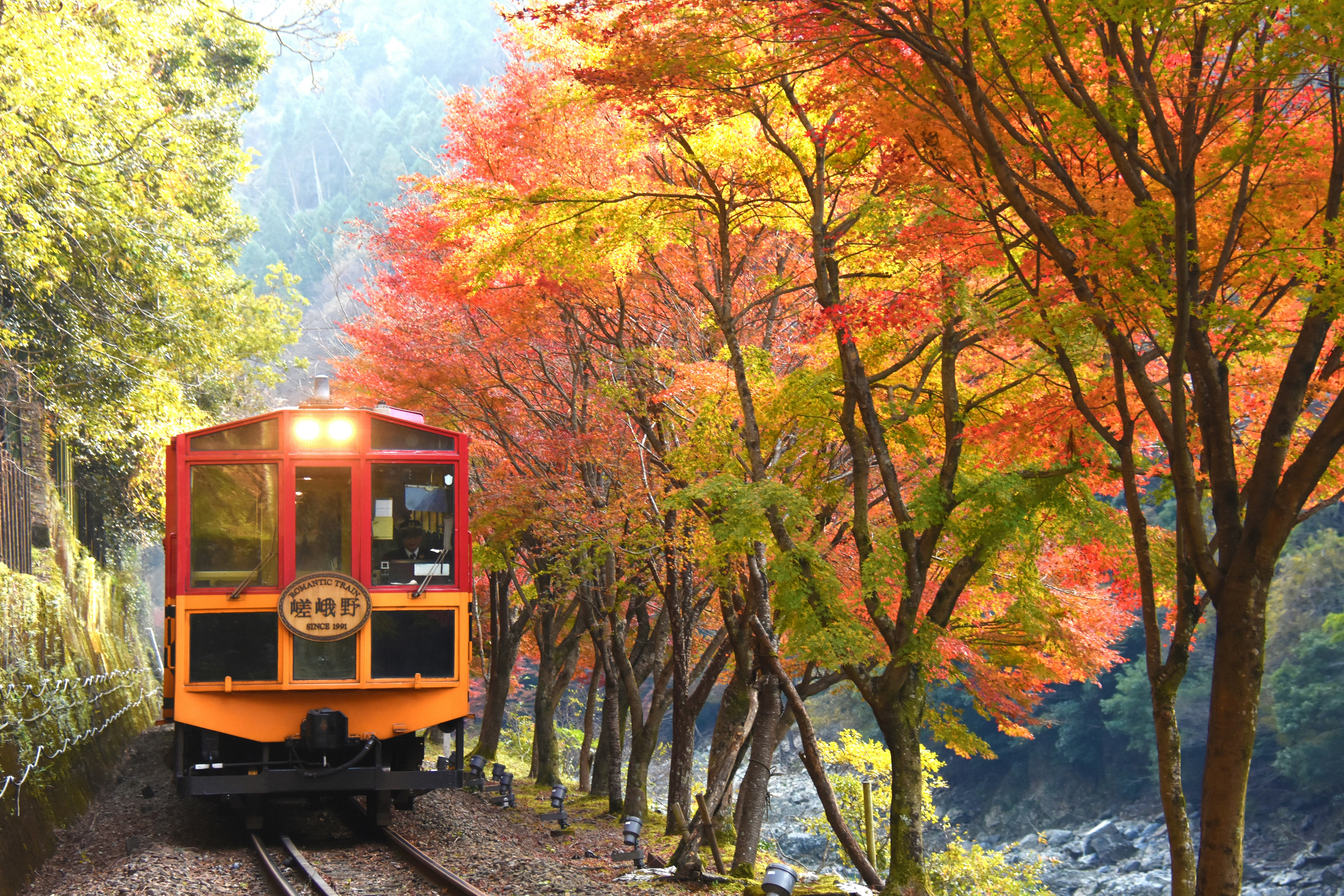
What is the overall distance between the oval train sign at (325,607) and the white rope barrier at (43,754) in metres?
2.23

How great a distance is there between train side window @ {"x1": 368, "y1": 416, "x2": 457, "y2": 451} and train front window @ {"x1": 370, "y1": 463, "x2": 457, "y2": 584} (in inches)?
5.3

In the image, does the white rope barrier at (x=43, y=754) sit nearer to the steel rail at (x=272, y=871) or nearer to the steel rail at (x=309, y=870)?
the steel rail at (x=272, y=871)

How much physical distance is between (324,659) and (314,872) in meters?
1.57

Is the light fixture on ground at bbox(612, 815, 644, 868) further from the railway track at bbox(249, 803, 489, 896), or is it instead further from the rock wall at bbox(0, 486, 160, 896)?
the rock wall at bbox(0, 486, 160, 896)

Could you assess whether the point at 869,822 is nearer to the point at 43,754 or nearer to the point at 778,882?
the point at 778,882

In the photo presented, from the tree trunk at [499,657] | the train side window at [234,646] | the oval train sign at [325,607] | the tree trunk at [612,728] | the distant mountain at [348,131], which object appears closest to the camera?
the train side window at [234,646]

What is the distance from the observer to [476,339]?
1461 cm

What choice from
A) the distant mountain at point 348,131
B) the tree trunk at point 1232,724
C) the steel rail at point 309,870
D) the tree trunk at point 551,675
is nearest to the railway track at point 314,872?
the steel rail at point 309,870

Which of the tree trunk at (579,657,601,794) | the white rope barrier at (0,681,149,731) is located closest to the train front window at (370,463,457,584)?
the white rope barrier at (0,681,149,731)

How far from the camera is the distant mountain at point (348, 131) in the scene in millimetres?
68125

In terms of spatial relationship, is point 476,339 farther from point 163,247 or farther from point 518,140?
point 163,247

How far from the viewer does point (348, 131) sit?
77.6 metres

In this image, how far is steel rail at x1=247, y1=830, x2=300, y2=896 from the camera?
23.7 feet

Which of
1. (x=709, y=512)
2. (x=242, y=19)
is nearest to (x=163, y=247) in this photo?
(x=242, y=19)
